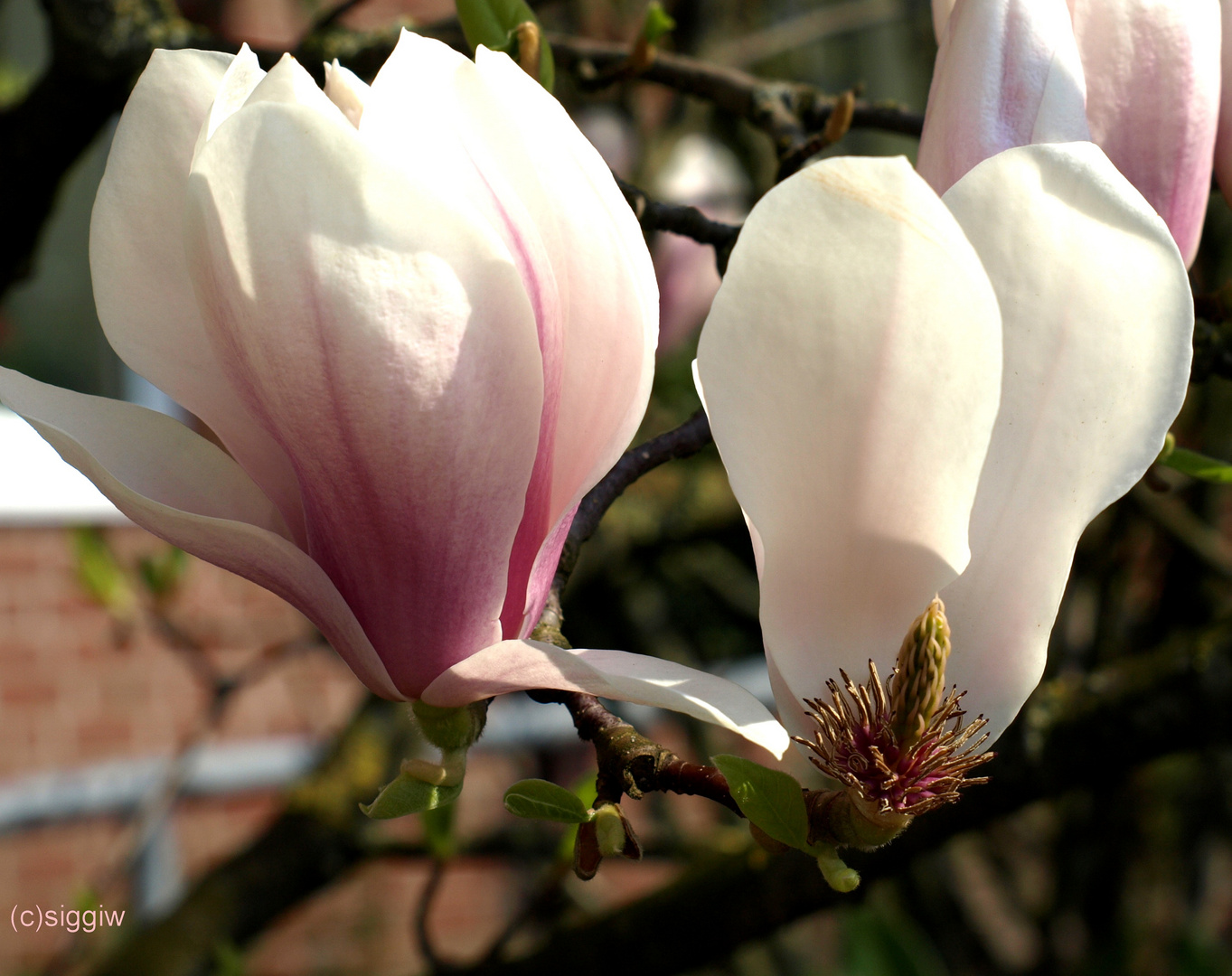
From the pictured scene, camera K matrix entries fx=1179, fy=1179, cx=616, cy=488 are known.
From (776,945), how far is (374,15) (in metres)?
2.72

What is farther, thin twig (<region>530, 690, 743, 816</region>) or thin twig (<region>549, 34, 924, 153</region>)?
thin twig (<region>549, 34, 924, 153</region>)

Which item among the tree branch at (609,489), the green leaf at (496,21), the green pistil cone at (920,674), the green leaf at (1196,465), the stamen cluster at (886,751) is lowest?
the tree branch at (609,489)

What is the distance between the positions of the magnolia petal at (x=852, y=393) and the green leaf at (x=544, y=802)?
8 cm

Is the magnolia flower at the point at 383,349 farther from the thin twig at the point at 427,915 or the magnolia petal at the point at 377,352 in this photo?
the thin twig at the point at 427,915

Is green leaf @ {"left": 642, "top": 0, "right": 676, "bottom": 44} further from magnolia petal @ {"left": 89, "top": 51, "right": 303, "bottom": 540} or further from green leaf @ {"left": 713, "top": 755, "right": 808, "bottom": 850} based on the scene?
green leaf @ {"left": 713, "top": 755, "right": 808, "bottom": 850}

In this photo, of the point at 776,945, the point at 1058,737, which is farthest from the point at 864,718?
the point at 776,945

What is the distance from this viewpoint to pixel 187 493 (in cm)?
36

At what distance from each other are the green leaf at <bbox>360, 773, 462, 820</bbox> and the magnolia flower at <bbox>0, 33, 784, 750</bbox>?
28 millimetres

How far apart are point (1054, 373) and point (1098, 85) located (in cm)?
14

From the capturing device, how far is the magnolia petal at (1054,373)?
29 cm

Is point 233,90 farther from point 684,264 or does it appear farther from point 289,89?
point 684,264

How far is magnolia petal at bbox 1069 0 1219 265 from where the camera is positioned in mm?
382

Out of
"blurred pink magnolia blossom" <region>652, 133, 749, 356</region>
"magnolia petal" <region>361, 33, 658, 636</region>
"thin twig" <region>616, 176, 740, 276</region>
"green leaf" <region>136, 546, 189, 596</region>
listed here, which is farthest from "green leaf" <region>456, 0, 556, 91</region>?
"green leaf" <region>136, 546, 189, 596</region>

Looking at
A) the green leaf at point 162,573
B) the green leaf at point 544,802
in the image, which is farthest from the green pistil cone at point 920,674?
the green leaf at point 162,573
